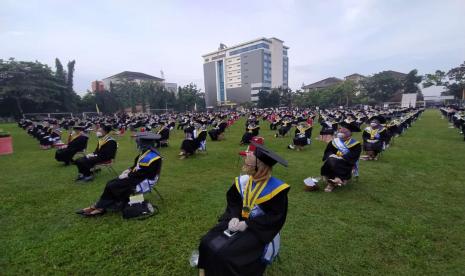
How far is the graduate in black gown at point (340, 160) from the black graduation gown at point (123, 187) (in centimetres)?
427

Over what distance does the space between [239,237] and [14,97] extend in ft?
192

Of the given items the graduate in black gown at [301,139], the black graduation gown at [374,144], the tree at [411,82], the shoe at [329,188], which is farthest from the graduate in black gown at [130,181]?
the tree at [411,82]

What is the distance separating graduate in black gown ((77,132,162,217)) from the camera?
5019mm

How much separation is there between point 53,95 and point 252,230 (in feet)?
197

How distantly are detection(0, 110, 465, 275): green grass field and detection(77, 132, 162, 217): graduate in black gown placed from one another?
259mm

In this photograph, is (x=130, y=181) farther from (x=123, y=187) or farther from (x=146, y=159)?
(x=146, y=159)

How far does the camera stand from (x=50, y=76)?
49.5 meters

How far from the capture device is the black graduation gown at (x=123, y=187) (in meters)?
4.99

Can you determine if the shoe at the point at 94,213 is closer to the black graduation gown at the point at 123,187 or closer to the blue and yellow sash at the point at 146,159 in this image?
the black graduation gown at the point at 123,187

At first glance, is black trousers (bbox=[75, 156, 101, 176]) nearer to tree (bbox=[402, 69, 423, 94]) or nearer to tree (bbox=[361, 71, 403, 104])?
tree (bbox=[361, 71, 403, 104])

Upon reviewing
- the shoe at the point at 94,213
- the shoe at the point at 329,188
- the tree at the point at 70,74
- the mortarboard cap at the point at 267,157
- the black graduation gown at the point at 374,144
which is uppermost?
the tree at the point at 70,74

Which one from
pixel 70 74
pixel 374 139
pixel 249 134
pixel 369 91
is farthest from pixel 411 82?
pixel 70 74

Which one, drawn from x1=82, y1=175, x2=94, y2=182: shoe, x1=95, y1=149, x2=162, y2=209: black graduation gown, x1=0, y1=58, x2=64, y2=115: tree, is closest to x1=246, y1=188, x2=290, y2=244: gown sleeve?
x1=95, y1=149, x2=162, y2=209: black graduation gown

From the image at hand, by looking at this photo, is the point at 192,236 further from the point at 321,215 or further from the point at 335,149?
the point at 335,149
